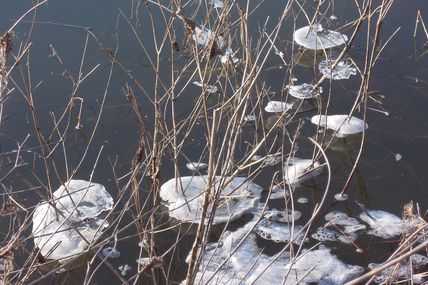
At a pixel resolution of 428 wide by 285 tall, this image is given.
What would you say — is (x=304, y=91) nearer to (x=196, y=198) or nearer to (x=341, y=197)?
(x=341, y=197)

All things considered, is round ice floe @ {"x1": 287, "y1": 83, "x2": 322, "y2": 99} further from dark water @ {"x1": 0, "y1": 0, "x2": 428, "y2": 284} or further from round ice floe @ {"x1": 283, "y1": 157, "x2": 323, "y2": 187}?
round ice floe @ {"x1": 283, "y1": 157, "x2": 323, "y2": 187}

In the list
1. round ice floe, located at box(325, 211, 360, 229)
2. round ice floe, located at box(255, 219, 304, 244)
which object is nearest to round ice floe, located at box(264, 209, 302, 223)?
round ice floe, located at box(255, 219, 304, 244)

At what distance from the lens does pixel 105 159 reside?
3.32m

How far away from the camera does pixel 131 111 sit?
364 centimetres

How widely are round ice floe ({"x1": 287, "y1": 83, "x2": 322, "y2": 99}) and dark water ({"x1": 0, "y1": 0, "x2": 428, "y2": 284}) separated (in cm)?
11

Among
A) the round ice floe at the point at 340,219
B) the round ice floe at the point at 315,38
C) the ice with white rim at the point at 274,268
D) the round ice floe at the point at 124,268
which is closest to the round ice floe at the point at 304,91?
the round ice floe at the point at 315,38

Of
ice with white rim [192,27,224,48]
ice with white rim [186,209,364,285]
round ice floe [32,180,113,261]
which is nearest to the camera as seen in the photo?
ice with white rim [192,27,224,48]

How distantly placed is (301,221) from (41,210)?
1165 millimetres

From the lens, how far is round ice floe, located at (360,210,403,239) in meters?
2.79

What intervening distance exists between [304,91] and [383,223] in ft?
3.68

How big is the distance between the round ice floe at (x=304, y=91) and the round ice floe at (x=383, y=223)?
3.07 feet

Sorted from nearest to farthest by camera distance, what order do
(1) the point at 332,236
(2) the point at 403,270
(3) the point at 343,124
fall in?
(2) the point at 403,270
(1) the point at 332,236
(3) the point at 343,124

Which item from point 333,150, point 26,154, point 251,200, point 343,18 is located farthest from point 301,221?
point 343,18

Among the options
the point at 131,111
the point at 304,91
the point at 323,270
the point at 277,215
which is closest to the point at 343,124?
the point at 304,91
